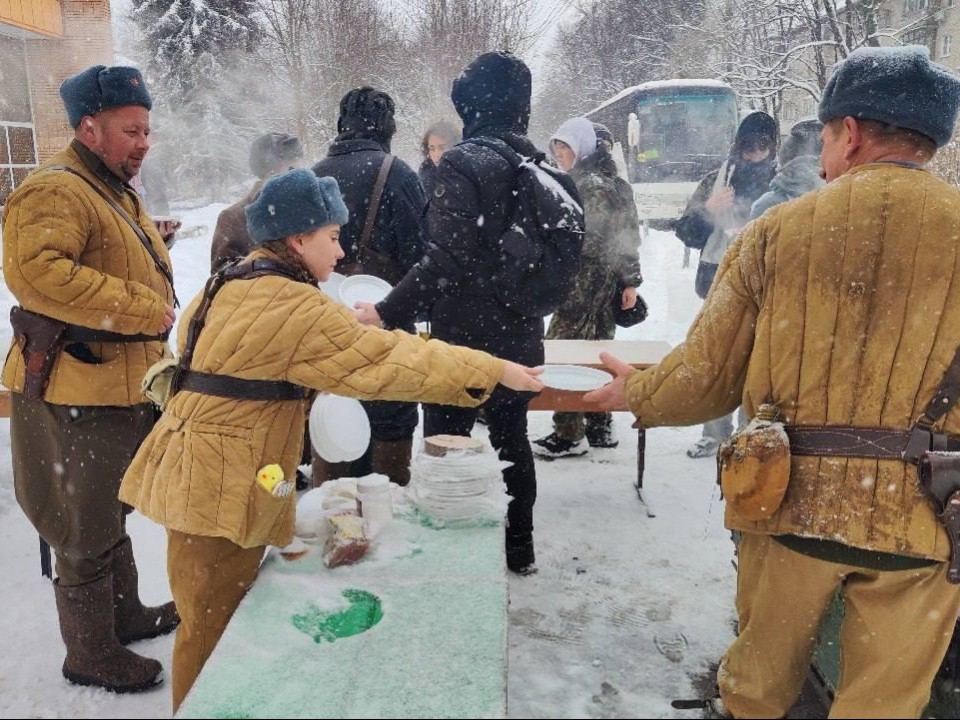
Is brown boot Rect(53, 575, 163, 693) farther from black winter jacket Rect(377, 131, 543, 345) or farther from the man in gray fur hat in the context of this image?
the man in gray fur hat

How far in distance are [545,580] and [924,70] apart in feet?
9.76

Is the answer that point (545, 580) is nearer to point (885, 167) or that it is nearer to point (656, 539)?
point (656, 539)

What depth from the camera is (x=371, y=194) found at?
399 cm

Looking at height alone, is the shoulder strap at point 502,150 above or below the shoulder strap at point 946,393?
above

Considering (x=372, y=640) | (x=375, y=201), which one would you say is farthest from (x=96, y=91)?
(x=372, y=640)

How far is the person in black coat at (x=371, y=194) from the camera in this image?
400 centimetres

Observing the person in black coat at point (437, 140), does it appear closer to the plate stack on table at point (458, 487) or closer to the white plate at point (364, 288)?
the white plate at point (364, 288)

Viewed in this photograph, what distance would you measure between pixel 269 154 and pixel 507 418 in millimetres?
2897

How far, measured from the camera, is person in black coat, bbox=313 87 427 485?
4004mm

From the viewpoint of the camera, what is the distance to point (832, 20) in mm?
15711

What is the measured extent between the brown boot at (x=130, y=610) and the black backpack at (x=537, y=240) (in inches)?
80.6

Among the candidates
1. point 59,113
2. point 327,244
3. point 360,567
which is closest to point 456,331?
point 327,244

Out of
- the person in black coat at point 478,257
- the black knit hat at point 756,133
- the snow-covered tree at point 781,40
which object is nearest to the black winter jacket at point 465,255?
the person in black coat at point 478,257

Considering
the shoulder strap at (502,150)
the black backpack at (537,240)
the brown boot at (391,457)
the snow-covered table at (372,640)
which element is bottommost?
the brown boot at (391,457)
